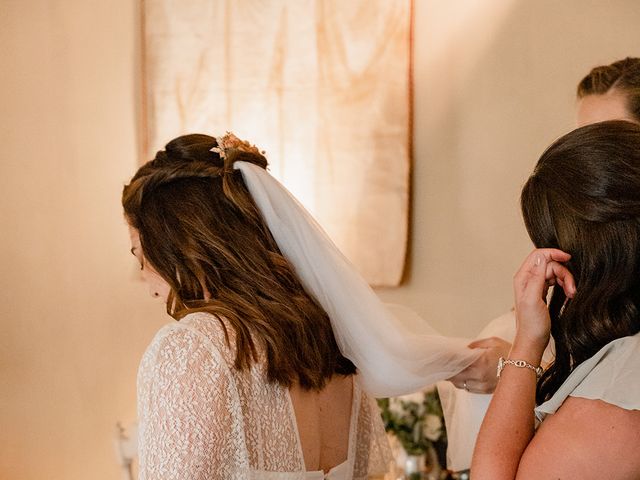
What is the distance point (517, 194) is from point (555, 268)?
150 cm

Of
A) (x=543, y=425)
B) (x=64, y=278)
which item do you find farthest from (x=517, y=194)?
(x=64, y=278)

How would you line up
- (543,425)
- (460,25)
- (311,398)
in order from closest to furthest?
(543,425) → (311,398) → (460,25)

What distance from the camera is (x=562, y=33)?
9.18 ft

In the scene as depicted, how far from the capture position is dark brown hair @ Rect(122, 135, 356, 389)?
169 centimetres

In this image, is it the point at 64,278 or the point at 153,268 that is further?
the point at 64,278

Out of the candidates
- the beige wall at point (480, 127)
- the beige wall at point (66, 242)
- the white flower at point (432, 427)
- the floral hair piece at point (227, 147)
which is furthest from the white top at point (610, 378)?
the beige wall at point (66, 242)

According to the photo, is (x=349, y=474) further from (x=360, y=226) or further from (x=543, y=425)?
(x=360, y=226)

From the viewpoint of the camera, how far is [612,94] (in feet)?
7.04

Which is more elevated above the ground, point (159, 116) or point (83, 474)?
point (159, 116)

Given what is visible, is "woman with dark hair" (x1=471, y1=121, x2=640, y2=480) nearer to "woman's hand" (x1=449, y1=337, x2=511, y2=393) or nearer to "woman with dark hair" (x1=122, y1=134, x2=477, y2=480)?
"woman with dark hair" (x1=122, y1=134, x2=477, y2=480)

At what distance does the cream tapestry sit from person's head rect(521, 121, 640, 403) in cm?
157

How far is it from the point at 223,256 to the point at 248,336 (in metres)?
0.18

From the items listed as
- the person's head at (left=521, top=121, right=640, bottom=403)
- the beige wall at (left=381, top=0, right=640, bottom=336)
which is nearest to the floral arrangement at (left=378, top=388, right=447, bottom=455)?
the beige wall at (left=381, top=0, right=640, bottom=336)

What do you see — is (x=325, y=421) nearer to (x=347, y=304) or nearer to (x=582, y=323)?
(x=347, y=304)
